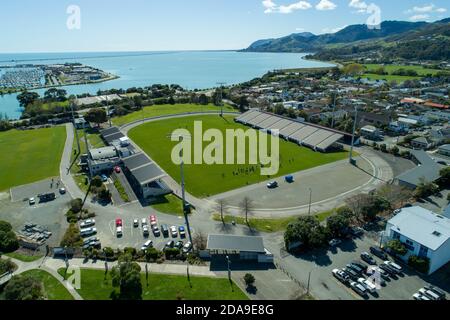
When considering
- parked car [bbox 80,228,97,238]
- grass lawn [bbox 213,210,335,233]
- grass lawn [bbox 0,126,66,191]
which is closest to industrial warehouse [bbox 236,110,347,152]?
grass lawn [bbox 213,210,335,233]

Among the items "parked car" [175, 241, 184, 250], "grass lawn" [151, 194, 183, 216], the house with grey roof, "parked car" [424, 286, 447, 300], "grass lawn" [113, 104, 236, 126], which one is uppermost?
"grass lawn" [113, 104, 236, 126]

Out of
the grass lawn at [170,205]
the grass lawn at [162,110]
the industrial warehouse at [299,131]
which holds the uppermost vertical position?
the grass lawn at [162,110]

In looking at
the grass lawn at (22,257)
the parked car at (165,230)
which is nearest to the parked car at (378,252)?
the parked car at (165,230)

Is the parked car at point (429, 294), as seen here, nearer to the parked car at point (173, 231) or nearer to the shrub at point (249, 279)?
the shrub at point (249, 279)

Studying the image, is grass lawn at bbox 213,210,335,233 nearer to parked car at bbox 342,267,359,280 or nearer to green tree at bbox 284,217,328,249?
green tree at bbox 284,217,328,249

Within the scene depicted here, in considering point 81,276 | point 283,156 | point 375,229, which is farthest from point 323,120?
point 81,276

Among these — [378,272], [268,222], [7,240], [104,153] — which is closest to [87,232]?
[7,240]

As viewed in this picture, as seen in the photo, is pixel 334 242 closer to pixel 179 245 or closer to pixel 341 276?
pixel 341 276
